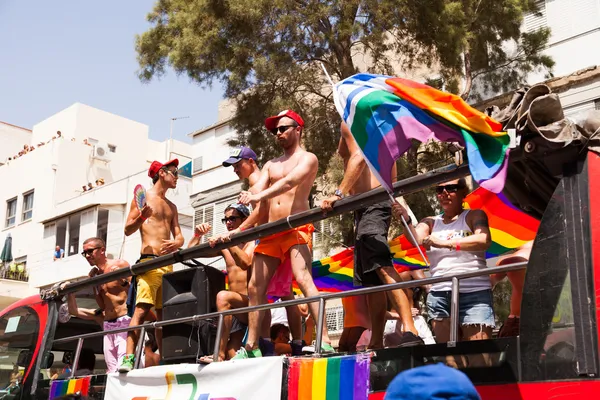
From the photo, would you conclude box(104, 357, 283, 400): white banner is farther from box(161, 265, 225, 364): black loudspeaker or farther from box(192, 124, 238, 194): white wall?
box(192, 124, 238, 194): white wall

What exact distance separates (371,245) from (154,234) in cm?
258

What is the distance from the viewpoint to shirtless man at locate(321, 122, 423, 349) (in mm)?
5066

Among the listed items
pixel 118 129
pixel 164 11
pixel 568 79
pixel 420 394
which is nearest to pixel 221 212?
pixel 164 11

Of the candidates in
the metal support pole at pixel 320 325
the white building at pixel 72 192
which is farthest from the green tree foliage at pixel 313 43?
the white building at pixel 72 192

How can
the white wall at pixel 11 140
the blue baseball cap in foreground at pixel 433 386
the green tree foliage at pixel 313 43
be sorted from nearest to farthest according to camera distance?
1. the blue baseball cap in foreground at pixel 433 386
2. the green tree foliage at pixel 313 43
3. the white wall at pixel 11 140

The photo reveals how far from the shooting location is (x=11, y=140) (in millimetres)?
39344

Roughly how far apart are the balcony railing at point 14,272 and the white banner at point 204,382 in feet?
87.9

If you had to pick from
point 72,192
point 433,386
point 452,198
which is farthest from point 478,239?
point 72,192

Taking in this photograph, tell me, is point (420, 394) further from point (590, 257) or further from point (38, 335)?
point (38, 335)

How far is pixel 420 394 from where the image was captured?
1717mm

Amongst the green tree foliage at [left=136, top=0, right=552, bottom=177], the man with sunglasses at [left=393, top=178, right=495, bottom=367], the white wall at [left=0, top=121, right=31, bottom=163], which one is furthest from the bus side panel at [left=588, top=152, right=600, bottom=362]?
the white wall at [left=0, top=121, right=31, bottom=163]

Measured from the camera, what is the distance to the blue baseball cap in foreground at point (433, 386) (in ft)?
5.62

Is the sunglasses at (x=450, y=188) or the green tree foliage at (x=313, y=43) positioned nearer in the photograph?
the sunglasses at (x=450, y=188)

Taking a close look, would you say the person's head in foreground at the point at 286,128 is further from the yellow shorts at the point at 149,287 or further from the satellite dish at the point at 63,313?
the satellite dish at the point at 63,313
